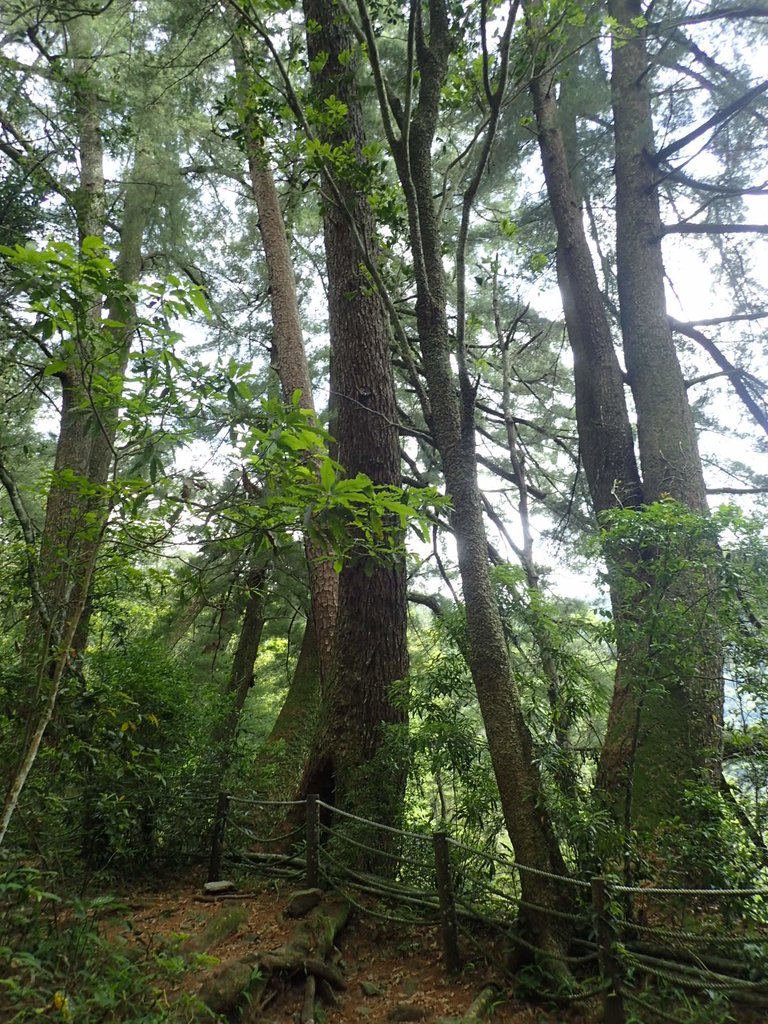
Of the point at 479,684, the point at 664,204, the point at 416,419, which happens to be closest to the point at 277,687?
the point at 416,419

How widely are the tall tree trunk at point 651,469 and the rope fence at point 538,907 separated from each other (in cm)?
59

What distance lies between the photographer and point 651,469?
4938 mm

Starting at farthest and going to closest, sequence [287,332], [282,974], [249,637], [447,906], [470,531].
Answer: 1. [249,637]
2. [287,332]
3. [470,531]
4. [447,906]
5. [282,974]

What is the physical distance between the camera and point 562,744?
133 inches

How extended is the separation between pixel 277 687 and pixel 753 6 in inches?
413

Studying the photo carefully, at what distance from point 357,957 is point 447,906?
2.48 ft

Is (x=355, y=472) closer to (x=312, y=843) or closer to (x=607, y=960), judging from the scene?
(x=312, y=843)

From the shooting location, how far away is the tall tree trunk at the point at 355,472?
3951mm

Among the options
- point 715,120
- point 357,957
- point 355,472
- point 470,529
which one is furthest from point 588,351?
point 357,957

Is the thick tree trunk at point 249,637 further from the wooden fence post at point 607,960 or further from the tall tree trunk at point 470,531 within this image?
the wooden fence post at point 607,960

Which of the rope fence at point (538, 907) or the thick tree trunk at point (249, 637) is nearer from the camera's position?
the rope fence at point (538, 907)

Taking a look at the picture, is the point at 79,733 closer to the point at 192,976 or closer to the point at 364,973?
the point at 192,976

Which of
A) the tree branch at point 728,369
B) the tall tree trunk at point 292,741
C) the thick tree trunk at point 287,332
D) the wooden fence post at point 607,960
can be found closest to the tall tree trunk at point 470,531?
the wooden fence post at point 607,960

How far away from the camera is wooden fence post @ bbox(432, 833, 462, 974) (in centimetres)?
309
